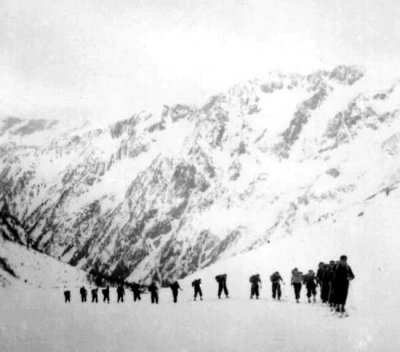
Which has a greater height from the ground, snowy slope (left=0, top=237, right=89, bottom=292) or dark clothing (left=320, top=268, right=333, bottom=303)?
snowy slope (left=0, top=237, right=89, bottom=292)

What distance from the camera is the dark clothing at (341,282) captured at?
860 inches

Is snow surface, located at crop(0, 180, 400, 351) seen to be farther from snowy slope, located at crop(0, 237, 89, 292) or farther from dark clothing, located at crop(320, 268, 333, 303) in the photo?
snowy slope, located at crop(0, 237, 89, 292)

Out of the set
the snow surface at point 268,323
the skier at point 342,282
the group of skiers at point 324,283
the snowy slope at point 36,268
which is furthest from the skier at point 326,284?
the snowy slope at point 36,268

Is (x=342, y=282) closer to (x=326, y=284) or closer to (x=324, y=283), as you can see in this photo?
(x=326, y=284)

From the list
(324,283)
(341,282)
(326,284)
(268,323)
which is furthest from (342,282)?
(324,283)

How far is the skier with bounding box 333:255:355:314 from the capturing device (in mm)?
21844

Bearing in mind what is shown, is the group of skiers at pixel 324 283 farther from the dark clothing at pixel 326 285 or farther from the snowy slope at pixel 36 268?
the snowy slope at pixel 36 268

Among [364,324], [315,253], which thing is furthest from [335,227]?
[364,324]

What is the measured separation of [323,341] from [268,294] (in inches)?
933

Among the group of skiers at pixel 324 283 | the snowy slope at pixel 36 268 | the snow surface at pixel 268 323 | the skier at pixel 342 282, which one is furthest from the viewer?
the snowy slope at pixel 36 268

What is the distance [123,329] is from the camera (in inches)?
832

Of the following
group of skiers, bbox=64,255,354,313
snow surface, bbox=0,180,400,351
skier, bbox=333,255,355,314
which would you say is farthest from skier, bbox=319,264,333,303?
skier, bbox=333,255,355,314

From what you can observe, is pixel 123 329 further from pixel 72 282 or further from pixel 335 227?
pixel 72 282

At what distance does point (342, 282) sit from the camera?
21.9m
